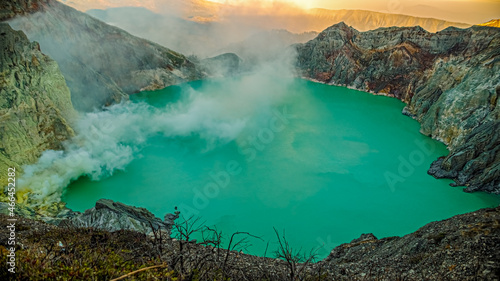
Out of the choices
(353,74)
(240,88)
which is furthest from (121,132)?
(353,74)

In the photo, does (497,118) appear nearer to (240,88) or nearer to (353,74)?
(353,74)

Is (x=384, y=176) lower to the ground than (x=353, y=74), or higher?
Result: lower

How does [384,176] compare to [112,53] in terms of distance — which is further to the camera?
[112,53]

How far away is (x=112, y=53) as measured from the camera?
5044 cm

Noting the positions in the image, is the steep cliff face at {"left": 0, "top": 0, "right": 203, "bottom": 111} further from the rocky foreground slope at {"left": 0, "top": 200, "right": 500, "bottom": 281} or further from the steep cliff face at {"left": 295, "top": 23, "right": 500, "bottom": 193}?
the rocky foreground slope at {"left": 0, "top": 200, "right": 500, "bottom": 281}

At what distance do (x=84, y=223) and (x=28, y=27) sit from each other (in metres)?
33.5

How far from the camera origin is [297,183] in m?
23.7

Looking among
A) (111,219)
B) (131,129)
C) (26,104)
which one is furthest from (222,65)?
(111,219)

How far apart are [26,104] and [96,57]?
28545 millimetres

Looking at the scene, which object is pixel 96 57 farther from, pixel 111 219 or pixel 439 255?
pixel 439 255

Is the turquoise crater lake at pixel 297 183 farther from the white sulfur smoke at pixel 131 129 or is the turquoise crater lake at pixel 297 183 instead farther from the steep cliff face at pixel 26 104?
the steep cliff face at pixel 26 104

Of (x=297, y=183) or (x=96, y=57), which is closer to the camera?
(x=297, y=183)

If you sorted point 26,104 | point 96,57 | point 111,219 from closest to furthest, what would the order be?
point 111,219 < point 26,104 < point 96,57

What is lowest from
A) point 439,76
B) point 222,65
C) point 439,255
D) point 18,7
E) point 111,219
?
point 439,255
